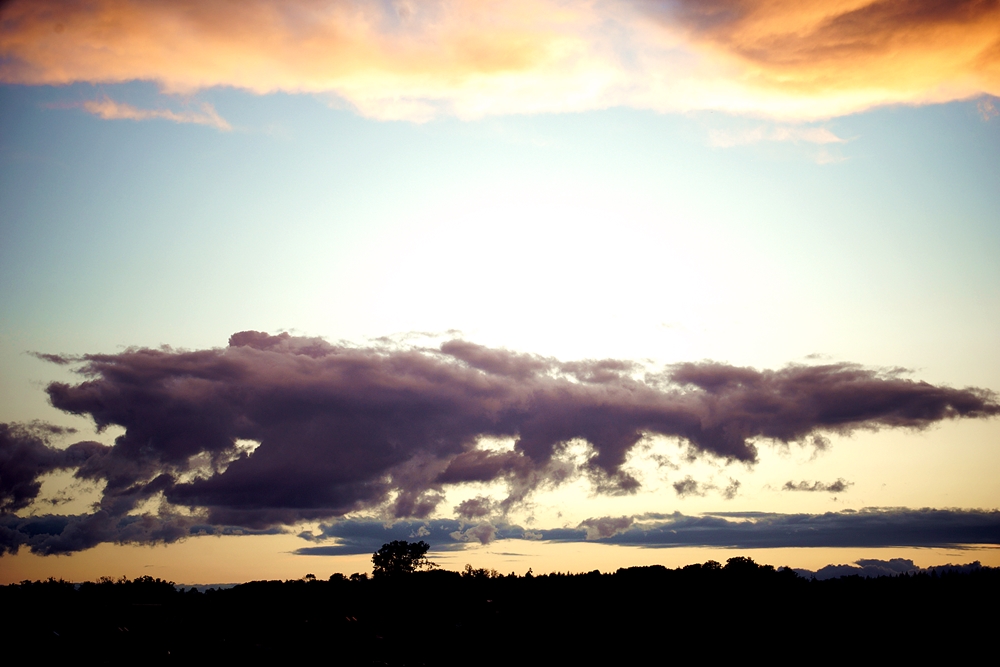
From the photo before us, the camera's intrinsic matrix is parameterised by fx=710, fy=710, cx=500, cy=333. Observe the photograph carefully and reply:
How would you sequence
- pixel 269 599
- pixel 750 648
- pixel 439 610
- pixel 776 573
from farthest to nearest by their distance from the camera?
pixel 776 573 → pixel 269 599 → pixel 439 610 → pixel 750 648

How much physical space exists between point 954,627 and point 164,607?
141 metres

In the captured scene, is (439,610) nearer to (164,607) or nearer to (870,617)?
(164,607)

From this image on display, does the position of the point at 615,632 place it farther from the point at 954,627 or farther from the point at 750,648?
the point at 954,627

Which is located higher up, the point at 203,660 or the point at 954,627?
the point at 954,627

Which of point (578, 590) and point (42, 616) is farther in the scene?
point (578, 590)

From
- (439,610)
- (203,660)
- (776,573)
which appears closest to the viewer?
(203,660)

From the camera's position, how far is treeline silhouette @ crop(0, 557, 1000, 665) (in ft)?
245

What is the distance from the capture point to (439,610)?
129 metres

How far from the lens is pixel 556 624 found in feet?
339

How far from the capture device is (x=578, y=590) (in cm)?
13712

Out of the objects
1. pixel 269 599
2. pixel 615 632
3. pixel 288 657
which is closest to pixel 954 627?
pixel 615 632

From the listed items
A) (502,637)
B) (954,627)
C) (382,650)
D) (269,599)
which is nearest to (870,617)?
(954,627)

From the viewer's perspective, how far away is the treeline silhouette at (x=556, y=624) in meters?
74.6

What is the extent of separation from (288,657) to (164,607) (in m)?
70.5
